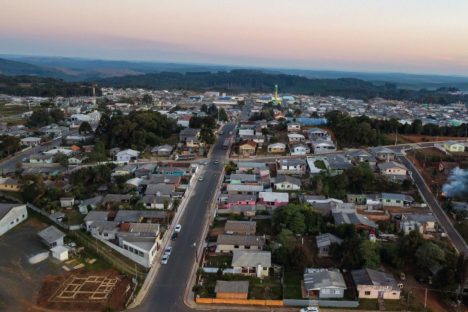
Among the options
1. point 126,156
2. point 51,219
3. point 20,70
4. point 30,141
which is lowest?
point 51,219

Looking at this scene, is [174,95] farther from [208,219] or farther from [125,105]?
[208,219]

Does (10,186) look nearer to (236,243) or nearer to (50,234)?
(50,234)

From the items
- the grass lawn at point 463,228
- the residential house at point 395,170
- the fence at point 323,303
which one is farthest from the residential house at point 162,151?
the grass lawn at point 463,228

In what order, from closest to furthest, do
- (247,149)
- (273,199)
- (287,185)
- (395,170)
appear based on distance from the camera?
(273,199) → (287,185) → (395,170) → (247,149)

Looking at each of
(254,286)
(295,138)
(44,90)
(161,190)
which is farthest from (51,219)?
(44,90)

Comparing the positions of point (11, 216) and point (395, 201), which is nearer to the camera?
point (11, 216)

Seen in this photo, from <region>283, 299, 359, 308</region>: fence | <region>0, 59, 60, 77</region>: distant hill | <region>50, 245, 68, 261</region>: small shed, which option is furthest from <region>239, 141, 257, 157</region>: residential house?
<region>0, 59, 60, 77</region>: distant hill
